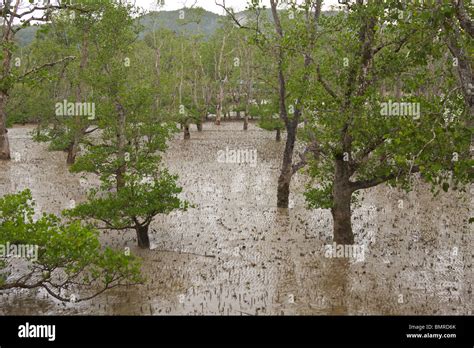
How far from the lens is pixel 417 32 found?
11305mm

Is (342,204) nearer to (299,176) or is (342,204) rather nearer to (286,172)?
(286,172)

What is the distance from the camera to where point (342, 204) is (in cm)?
1411

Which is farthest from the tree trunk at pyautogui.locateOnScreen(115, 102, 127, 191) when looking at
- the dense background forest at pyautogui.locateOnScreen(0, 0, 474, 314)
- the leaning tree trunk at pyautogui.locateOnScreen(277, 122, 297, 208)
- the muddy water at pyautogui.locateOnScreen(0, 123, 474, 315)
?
the leaning tree trunk at pyautogui.locateOnScreen(277, 122, 297, 208)

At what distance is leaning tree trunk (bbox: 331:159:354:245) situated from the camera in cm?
1382

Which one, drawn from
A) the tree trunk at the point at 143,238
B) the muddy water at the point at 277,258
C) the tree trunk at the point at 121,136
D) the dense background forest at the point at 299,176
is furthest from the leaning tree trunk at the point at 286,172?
the tree trunk at the point at 143,238

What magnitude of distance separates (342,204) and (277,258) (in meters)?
2.11

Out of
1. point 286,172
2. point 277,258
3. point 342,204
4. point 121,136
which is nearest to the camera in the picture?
point 277,258

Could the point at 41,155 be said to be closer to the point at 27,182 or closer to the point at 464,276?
the point at 27,182

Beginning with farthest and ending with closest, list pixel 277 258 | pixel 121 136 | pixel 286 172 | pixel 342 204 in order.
Answer: pixel 286 172
pixel 121 136
pixel 342 204
pixel 277 258

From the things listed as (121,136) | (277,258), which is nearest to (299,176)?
(121,136)

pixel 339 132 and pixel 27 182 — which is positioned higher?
pixel 339 132

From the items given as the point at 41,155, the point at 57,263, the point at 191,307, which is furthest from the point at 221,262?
the point at 41,155

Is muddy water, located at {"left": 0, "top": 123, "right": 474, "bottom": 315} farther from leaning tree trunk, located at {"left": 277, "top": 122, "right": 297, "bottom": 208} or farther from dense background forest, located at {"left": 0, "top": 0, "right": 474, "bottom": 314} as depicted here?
leaning tree trunk, located at {"left": 277, "top": 122, "right": 297, "bottom": 208}

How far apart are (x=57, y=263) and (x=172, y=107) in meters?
36.1
